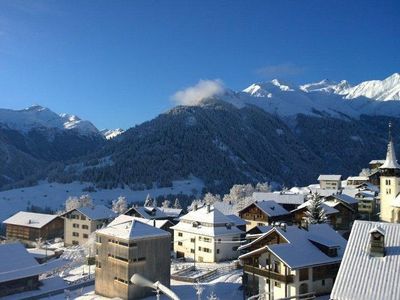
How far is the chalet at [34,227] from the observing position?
10794cm

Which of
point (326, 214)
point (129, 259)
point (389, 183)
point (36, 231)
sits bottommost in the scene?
point (36, 231)

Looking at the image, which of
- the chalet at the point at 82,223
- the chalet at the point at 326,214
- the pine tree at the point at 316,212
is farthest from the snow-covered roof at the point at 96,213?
the pine tree at the point at 316,212

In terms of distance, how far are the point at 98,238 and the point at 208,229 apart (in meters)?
21.4

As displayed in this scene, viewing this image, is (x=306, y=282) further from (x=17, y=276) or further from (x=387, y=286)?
(x=17, y=276)

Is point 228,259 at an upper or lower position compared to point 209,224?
lower

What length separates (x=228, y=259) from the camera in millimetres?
69438

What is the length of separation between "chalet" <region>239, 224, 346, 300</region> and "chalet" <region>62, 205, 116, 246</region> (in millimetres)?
59944

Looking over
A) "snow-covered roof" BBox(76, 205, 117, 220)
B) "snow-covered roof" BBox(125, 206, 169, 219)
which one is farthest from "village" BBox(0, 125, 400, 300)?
"snow-covered roof" BBox(76, 205, 117, 220)

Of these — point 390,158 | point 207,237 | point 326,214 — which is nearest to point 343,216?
point 326,214

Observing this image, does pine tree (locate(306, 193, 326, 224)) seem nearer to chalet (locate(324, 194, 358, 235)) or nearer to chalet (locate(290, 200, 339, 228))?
chalet (locate(290, 200, 339, 228))

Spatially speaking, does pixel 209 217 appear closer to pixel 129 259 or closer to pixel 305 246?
pixel 129 259

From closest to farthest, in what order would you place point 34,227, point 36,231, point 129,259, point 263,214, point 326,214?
point 129,259
point 326,214
point 263,214
point 34,227
point 36,231

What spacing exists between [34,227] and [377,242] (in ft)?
305

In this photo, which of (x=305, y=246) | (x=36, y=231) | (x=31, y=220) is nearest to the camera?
(x=305, y=246)
